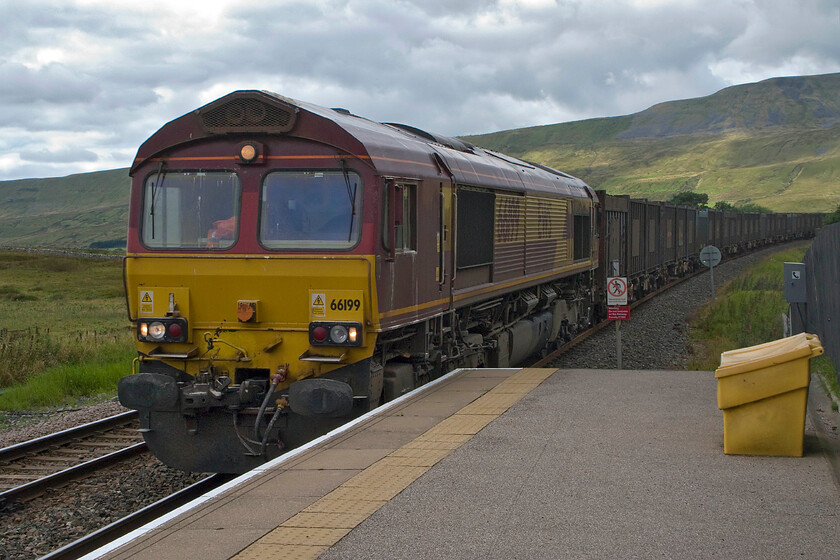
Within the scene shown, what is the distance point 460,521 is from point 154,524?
1.87 metres

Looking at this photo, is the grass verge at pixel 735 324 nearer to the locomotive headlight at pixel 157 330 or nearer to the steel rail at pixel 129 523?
the steel rail at pixel 129 523

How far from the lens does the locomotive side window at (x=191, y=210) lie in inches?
345

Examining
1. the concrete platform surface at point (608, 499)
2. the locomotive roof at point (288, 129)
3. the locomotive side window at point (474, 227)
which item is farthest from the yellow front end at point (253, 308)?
the locomotive side window at point (474, 227)

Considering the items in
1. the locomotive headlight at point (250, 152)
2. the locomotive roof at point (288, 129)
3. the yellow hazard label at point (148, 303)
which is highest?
the locomotive roof at point (288, 129)

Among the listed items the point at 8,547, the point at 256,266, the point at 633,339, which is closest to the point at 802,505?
the point at 256,266

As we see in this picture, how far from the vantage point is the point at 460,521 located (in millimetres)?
5484

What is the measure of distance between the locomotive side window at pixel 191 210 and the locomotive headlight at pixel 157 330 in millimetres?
761

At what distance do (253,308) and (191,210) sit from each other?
1199 mm

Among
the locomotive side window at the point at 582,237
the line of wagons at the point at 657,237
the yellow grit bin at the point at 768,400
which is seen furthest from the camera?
the line of wagons at the point at 657,237

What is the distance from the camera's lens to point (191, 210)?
888cm

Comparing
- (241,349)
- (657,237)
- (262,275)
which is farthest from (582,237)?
(657,237)

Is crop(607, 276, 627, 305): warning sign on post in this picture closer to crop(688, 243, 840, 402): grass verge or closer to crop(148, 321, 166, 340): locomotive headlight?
crop(688, 243, 840, 402): grass verge

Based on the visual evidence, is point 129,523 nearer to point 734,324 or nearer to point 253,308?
point 253,308

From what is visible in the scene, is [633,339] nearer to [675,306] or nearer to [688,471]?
[675,306]
